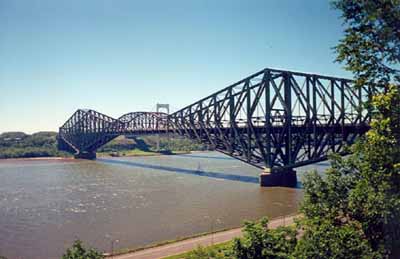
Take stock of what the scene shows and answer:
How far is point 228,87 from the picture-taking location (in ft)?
201

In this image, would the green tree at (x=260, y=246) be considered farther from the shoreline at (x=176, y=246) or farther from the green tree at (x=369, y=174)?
the shoreline at (x=176, y=246)

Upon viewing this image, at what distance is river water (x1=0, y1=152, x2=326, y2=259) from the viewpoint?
26719 mm

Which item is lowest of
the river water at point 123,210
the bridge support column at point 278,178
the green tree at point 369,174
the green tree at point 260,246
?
the river water at point 123,210

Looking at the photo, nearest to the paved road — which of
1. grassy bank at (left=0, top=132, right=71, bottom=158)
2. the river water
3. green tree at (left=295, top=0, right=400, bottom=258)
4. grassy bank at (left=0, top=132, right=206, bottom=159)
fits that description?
the river water

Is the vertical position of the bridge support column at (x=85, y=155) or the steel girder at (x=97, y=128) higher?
the steel girder at (x=97, y=128)

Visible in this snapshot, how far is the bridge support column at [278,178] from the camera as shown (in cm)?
5034

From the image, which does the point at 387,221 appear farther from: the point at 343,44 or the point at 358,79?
the point at 343,44

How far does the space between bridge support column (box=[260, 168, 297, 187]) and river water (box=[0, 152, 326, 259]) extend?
138 centimetres

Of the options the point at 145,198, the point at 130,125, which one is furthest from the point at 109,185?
the point at 130,125

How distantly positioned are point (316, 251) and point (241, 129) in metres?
47.0

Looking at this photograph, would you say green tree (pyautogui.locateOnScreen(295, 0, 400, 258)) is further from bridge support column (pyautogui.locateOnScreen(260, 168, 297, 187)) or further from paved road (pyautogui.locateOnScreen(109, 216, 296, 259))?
bridge support column (pyautogui.locateOnScreen(260, 168, 297, 187))

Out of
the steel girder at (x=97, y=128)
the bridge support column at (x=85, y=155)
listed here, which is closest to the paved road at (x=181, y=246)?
the steel girder at (x=97, y=128)

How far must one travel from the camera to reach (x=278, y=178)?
50812 millimetres

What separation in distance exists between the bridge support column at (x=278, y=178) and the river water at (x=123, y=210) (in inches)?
54.3
